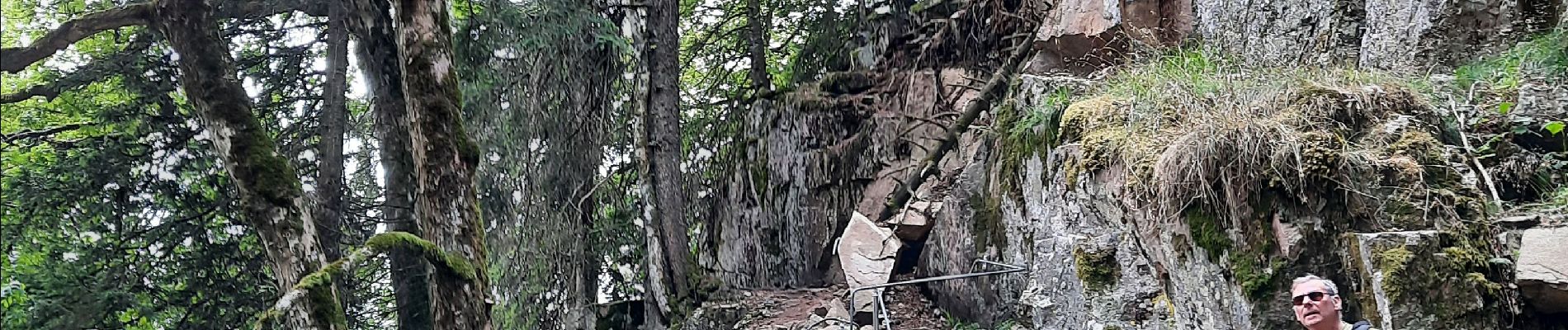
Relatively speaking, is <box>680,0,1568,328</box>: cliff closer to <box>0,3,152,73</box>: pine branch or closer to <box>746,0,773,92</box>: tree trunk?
<box>746,0,773,92</box>: tree trunk

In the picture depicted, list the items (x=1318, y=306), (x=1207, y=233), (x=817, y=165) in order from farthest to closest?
1. (x=817, y=165)
2. (x=1207, y=233)
3. (x=1318, y=306)

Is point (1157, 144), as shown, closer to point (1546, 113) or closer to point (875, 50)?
point (1546, 113)

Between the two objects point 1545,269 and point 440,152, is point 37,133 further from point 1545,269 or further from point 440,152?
point 1545,269

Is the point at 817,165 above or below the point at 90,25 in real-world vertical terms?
below

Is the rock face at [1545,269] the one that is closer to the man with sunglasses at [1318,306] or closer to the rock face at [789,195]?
the man with sunglasses at [1318,306]

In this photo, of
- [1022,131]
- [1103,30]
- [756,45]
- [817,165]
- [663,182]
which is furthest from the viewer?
[756,45]

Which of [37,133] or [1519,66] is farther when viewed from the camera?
[1519,66]

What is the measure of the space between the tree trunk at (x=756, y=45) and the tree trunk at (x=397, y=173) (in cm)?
420

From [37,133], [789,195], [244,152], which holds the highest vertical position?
[37,133]

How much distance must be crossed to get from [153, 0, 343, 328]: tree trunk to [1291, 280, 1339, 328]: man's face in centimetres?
405

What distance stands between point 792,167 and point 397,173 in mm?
3823

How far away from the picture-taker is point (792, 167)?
945 cm

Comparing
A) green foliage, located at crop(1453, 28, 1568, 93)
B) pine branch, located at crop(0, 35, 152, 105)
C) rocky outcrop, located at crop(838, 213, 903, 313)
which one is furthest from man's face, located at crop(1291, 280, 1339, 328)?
pine branch, located at crop(0, 35, 152, 105)

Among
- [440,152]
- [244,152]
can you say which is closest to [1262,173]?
[440,152]
